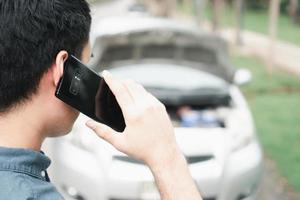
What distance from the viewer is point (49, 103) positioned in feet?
5.06

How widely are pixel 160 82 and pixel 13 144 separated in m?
4.28

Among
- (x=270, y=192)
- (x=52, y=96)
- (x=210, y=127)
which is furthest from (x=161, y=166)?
(x=270, y=192)

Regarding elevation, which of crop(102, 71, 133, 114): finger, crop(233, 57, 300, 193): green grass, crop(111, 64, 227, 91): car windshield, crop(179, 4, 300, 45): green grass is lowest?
crop(179, 4, 300, 45): green grass

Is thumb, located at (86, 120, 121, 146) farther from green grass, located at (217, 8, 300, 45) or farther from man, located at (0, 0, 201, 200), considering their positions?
green grass, located at (217, 8, 300, 45)

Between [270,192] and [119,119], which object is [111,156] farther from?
[119,119]

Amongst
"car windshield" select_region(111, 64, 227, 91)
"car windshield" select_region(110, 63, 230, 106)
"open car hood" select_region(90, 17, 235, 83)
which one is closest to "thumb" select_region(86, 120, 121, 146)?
"car windshield" select_region(110, 63, 230, 106)

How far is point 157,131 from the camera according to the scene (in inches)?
61.7

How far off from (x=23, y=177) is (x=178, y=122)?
4.39 meters

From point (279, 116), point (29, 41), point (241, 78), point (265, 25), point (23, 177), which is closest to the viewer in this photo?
point (23, 177)

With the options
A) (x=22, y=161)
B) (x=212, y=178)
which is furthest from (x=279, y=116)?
(x=22, y=161)

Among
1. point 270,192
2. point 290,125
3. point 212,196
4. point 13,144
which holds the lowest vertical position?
point 290,125

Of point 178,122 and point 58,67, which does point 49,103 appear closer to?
point 58,67

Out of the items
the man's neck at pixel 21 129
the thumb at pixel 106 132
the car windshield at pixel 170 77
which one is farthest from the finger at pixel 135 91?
the car windshield at pixel 170 77

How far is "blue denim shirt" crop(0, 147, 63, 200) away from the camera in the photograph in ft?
4.32
